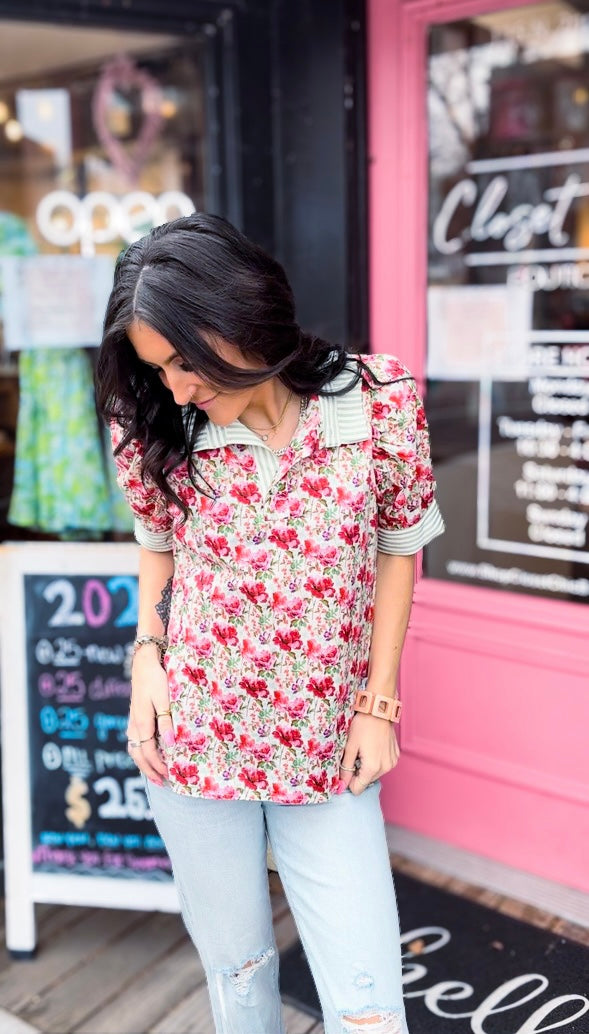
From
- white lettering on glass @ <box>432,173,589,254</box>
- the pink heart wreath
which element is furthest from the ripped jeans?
the pink heart wreath

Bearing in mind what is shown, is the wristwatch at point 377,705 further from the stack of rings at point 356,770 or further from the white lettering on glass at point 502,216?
the white lettering on glass at point 502,216

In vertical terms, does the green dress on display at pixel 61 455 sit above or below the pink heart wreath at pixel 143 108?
below

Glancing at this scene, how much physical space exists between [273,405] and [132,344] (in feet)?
0.74

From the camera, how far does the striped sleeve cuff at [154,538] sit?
1.63 meters

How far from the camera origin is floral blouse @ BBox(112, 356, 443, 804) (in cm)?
140

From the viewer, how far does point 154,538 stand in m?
1.64

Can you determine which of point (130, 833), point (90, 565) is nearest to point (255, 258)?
point (90, 565)

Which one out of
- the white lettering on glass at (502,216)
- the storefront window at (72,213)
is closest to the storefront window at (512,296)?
the white lettering on glass at (502,216)

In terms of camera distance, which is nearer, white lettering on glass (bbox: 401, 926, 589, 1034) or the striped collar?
the striped collar

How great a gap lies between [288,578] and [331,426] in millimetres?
225

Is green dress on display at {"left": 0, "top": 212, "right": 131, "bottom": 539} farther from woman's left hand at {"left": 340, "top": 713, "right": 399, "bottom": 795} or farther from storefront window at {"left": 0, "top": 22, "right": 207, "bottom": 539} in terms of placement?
woman's left hand at {"left": 340, "top": 713, "right": 399, "bottom": 795}

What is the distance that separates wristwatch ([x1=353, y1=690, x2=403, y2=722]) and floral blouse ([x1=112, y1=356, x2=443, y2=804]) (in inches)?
0.7

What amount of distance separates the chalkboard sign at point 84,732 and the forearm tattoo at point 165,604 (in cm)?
85

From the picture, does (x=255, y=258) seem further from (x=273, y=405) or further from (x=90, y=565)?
(x=90, y=565)
